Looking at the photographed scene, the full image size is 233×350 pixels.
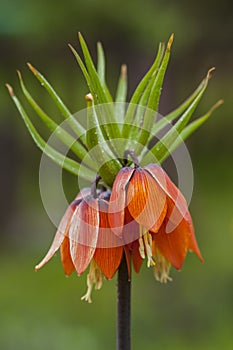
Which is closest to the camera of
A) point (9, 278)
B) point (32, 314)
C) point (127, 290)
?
point (127, 290)

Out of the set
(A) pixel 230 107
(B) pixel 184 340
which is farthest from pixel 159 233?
(A) pixel 230 107

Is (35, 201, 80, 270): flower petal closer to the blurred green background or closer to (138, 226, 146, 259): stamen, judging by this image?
(138, 226, 146, 259): stamen

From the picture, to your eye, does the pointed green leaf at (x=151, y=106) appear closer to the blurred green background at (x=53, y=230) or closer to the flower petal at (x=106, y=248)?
the flower petal at (x=106, y=248)

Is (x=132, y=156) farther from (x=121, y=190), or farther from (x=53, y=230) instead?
(x=53, y=230)

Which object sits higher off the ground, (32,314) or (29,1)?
(29,1)

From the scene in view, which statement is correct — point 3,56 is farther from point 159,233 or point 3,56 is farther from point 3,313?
point 159,233

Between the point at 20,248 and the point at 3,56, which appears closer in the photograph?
the point at 3,56

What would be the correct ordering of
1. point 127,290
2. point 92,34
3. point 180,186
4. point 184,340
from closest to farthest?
point 127,290
point 180,186
point 184,340
point 92,34

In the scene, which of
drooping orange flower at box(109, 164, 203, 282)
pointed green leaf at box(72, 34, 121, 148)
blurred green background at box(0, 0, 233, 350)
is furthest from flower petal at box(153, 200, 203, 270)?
blurred green background at box(0, 0, 233, 350)

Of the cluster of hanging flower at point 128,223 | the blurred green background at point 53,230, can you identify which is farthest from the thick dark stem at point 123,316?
the blurred green background at point 53,230
